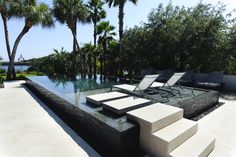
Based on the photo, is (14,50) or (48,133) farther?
(14,50)

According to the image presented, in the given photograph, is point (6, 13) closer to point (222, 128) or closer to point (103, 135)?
point (103, 135)

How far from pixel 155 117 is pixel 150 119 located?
179 millimetres

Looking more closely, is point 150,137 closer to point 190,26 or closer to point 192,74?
point 192,74

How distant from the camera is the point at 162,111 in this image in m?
3.90

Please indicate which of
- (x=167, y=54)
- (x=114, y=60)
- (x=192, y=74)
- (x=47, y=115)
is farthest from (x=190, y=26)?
(x=47, y=115)

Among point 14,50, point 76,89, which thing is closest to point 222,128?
point 76,89

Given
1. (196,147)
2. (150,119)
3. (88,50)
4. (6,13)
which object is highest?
(6,13)

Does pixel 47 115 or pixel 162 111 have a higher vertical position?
pixel 162 111

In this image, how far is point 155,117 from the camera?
3479 millimetres

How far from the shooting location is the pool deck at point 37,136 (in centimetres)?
345

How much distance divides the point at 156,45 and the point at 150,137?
991cm

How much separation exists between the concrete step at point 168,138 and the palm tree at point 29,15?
46.3ft

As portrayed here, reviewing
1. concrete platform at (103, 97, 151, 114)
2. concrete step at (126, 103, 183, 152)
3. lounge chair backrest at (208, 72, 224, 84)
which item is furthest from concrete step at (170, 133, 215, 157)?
lounge chair backrest at (208, 72, 224, 84)

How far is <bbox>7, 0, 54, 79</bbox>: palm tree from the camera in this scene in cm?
1365
